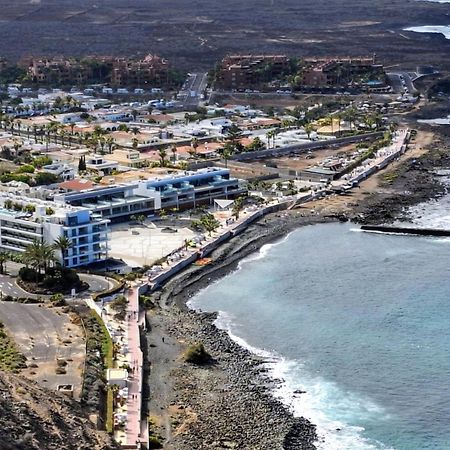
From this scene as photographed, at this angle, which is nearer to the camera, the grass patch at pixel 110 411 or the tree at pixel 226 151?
the grass patch at pixel 110 411

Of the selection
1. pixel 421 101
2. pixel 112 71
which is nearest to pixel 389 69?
pixel 421 101

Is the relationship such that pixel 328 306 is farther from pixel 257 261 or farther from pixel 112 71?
pixel 112 71

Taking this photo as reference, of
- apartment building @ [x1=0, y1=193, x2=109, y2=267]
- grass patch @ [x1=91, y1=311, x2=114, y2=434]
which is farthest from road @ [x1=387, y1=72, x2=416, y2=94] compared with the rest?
grass patch @ [x1=91, y1=311, x2=114, y2=434]

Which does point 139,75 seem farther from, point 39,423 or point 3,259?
point 39,423

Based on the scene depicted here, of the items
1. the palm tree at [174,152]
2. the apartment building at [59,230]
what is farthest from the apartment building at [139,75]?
the apartment building at [59,230]

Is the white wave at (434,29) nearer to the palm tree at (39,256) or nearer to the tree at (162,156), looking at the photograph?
the tree at (162,156)

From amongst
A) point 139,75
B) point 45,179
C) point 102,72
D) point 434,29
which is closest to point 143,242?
point 45,179
